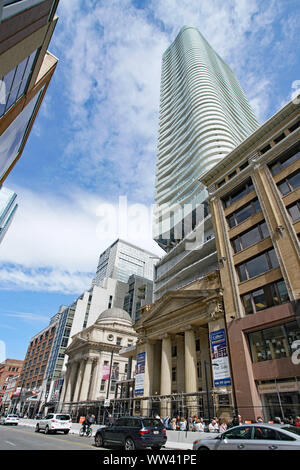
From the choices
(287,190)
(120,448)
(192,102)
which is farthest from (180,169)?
(120,448)

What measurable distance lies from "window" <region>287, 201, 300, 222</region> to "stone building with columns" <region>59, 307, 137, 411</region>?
1716 inches

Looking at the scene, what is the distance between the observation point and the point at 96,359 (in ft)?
183

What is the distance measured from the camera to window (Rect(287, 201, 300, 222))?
21.8 metres

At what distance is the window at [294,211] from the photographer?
71.4 feet

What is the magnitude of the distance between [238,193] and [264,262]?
9.35 metres

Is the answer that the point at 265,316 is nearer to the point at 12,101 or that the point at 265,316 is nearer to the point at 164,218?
the point at 12,101

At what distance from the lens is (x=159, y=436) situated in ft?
39.9

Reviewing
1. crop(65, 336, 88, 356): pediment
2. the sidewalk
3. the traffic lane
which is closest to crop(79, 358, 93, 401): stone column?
crop(65, 336, 88, 356): pediment

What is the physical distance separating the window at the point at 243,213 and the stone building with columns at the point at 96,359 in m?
38.1

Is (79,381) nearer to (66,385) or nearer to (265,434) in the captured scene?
(66,385)

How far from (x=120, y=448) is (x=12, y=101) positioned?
18.7 m

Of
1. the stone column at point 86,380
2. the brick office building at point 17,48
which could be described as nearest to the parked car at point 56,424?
the brick office building at point 17,48

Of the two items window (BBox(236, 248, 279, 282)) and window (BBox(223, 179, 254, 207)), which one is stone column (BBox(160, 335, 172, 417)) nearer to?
window (BBox(236, 248, 279, 282))
